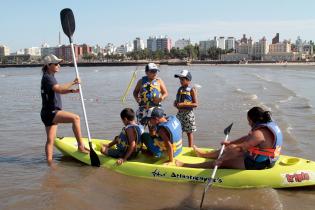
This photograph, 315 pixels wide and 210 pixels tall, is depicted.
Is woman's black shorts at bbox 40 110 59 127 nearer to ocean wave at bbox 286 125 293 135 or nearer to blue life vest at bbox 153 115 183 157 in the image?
blue life vest at bbox 153 115 183 157

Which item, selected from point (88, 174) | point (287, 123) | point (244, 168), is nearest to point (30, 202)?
point (88, 174)

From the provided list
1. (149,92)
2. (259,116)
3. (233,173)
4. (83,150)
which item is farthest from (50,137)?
(259,116)

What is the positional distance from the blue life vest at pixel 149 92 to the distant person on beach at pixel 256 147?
58.1 inches

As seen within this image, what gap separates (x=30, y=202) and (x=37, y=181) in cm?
87

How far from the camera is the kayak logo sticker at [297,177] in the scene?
536 centimetres

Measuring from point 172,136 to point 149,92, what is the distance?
3.72 ft

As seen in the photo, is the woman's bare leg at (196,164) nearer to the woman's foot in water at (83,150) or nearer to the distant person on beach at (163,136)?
the distant person on beach at (163,136)

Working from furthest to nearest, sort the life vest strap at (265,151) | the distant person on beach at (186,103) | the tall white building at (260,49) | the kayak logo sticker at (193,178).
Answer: the tall white building at (260,49) → the distant person on beach at (186,103) → the kayak logo sticker at (193,178) → the life vest strap at (265,151)

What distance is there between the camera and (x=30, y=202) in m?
5.16

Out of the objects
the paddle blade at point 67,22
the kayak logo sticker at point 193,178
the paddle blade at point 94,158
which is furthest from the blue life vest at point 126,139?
the paddle blade at point 67,22

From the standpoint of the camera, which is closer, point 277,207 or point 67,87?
point 277,207

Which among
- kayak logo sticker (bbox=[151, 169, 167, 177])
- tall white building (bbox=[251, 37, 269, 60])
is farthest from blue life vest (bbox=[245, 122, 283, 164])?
tall white building (bbox=[251, 37, 269, 60])

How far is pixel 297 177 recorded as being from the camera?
5.37 meters

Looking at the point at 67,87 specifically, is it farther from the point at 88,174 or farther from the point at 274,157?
the point at 274,157
